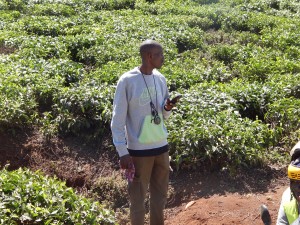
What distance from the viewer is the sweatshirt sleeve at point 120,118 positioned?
4.16m

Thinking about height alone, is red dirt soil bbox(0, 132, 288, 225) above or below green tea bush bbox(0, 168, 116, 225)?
below

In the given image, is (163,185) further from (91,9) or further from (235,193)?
(91,9)

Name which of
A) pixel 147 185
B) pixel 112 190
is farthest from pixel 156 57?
pixel 112 190

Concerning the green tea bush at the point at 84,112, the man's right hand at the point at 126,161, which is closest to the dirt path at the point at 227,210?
the man's right hand at the point at 126,161

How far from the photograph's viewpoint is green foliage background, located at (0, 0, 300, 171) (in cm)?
641

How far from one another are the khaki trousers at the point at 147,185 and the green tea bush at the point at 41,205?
0.40m

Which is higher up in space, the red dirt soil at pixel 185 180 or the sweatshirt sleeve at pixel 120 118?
the sweatshirt sleeve at pixel 120 118

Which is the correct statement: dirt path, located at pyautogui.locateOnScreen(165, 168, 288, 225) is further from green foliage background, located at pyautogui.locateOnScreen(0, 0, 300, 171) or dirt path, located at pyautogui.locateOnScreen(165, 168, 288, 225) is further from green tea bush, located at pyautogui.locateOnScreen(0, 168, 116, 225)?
green tea bush, located at pyautogui.locateOnScreen(0, 168, 116, 225)

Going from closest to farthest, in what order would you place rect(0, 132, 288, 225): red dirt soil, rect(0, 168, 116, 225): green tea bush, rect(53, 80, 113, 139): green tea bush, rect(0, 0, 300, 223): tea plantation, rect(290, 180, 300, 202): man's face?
rect(290, 180, 300, 202): man's face < rect(0, 168, 116, 225): green tea bush < rect(0, 132, 288, 225): red dirt soil < rect(0, 0, 300, 223): tea plantation < rect(53, 80, 113, 139): green tea bush

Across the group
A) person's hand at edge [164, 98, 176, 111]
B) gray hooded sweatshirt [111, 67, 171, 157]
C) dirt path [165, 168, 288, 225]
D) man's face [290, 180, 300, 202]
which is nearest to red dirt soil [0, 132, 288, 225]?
dirt path [165, 168, 288, 225]

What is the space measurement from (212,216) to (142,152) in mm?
1369

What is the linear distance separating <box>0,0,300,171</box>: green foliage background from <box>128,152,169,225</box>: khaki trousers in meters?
1.41

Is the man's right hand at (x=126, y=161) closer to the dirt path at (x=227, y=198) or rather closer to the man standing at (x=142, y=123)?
the man standing at (x=142, y=123)

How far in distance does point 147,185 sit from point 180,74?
393 cm
